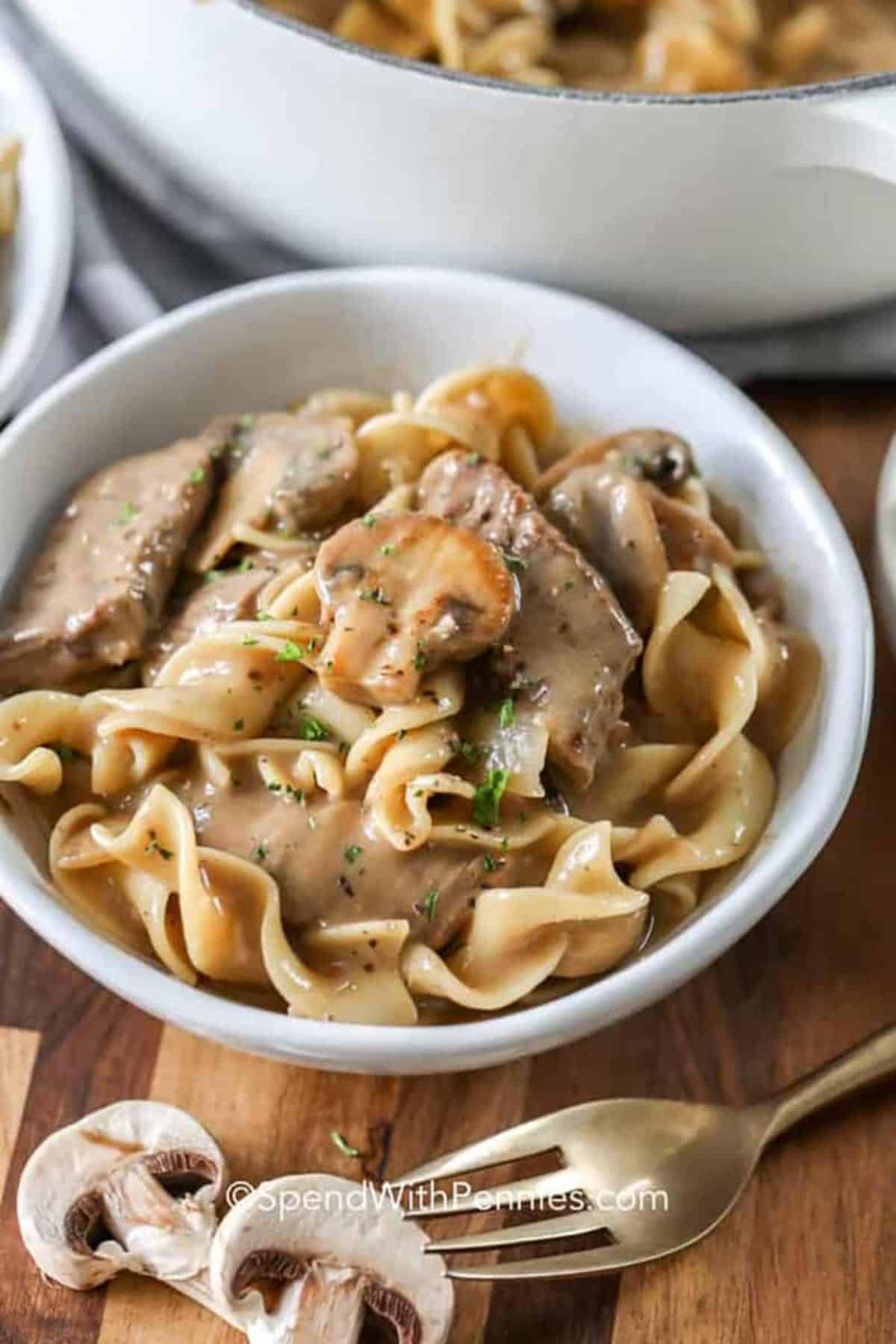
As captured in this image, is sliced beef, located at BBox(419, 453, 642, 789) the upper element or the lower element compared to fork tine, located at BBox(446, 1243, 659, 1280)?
upper

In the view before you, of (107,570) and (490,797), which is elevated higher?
(107,570)

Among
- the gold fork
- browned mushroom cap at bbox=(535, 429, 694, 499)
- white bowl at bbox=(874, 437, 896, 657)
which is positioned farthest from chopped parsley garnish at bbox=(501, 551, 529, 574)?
the gold fork

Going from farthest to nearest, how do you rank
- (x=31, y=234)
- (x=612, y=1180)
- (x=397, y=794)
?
1. (x=31, y=234)
2. (x=397, y=794)
3. (x=612, y=1180)

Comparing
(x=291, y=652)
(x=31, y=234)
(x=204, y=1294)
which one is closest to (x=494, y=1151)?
(x=204, y=1294)

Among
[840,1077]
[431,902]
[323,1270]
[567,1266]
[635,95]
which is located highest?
[635,95]

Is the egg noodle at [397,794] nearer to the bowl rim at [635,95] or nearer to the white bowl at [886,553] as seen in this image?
the white bowl at [886,553]

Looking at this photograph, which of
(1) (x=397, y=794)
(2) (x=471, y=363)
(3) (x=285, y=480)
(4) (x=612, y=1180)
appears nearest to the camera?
(4) (x=612, y=1180)

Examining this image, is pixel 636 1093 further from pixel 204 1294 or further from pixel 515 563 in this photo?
pixel 515 563

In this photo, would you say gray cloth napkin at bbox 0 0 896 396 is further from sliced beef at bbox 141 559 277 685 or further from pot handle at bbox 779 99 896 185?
sliced beef at bbox 141 559 277 685
